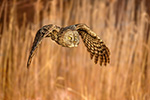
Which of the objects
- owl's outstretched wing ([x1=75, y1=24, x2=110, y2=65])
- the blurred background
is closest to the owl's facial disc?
owl's outstretched wing ([x1=75, y1=24, x2=110, y2=65])

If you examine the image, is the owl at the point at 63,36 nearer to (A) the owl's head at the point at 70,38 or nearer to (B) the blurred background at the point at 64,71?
(A) the owl's head at the point at 70,38

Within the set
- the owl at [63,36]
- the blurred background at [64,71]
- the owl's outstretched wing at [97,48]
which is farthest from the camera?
the blurred background at [64,71]

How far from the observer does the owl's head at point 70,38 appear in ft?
1.93

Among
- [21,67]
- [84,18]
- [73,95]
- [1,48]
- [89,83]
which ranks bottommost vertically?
[73,95]

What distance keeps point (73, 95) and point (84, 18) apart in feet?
2.62

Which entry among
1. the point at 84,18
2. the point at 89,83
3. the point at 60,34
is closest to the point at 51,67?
the point at 89,83

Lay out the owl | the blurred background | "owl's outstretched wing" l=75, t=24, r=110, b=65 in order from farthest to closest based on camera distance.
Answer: the blurred background < "owl's outstretched wing" l=75, t=24, r=110, b=65 < the owl

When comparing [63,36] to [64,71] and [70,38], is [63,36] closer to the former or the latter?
[70,38]

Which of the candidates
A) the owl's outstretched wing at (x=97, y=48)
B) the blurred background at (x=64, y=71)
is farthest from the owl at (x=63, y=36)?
the blurred background at (x=64, y=71)

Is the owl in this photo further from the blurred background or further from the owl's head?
the blurred background

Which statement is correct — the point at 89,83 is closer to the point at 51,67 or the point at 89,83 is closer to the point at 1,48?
the point at 51,67

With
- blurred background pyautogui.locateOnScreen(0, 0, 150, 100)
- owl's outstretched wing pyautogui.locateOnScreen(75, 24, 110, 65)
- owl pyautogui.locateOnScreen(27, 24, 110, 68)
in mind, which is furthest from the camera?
blurred background pyautogui.locateOnScreen(0, 0, 150, 100)

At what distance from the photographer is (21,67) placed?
187cm

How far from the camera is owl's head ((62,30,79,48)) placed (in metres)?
0.59
